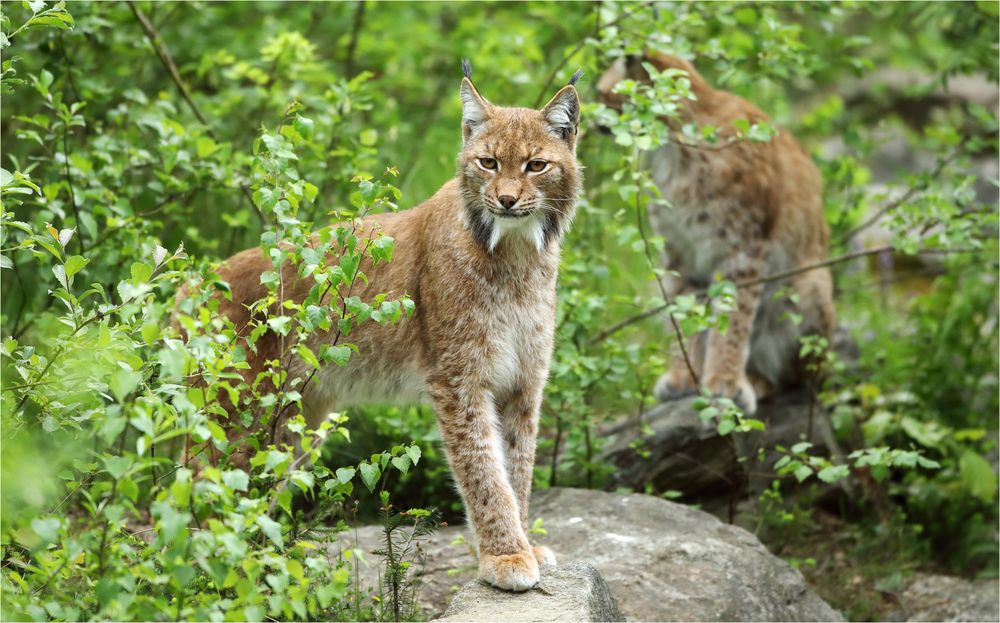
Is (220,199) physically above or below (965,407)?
above

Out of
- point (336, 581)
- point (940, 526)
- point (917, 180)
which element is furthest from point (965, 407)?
point (336, 581)

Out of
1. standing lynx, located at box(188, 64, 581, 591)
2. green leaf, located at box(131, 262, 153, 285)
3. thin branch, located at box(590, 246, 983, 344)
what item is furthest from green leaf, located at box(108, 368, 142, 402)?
thin branch, located at box(590, 246, 983, 344)

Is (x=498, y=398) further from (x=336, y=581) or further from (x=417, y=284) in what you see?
(x=336, y=581)

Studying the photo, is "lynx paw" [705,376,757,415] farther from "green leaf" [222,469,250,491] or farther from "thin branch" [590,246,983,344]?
"green leaf" [222,469,250,491]

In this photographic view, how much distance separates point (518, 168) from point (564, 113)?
0.31m

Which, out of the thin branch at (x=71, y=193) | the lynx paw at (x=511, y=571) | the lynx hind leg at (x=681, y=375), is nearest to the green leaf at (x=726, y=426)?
the lynx paw at (x=511, y=571)

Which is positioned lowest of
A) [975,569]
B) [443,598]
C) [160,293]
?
[975,569]

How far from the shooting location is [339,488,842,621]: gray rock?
4812mm

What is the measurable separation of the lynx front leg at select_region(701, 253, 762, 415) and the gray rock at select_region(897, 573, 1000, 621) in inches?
53.2

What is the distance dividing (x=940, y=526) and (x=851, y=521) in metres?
0.49

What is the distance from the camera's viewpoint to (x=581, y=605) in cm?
401

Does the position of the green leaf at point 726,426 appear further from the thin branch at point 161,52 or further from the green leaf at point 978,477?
the thin branch at point 161,52

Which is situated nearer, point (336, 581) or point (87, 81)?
point (336, 581)

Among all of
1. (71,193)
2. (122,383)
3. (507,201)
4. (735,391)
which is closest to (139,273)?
(122,383)
